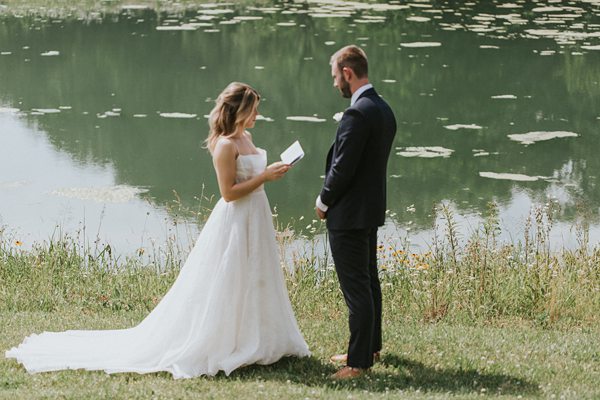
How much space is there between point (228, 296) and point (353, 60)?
1.38 m

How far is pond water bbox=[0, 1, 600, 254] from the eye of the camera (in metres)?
11.1

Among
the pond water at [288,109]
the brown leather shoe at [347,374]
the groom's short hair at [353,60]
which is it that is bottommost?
the pond water at [288,109]

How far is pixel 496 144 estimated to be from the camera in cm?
1388

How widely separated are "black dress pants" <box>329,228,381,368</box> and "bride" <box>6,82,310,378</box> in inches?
16.8

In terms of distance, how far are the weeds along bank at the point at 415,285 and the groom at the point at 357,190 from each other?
177 centimetres

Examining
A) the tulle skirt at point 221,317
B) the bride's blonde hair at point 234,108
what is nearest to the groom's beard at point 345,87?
the bride's blonde hair at point 234,108

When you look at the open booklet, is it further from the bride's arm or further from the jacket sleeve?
the jacket sleeve

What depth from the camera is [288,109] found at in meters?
15.9

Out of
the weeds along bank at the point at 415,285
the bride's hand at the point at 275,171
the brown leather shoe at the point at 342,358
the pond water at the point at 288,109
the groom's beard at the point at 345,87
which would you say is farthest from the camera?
the pond water at the point at 288,109

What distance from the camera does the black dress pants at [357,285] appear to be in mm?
5090

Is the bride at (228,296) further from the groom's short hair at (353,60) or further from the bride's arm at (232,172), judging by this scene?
the groom's short hair at (353,60)

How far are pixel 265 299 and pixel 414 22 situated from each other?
66.1ft

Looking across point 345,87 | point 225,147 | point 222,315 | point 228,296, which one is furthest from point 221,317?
point 345,87

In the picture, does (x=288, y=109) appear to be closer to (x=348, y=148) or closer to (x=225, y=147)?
(x=225, y=147)
